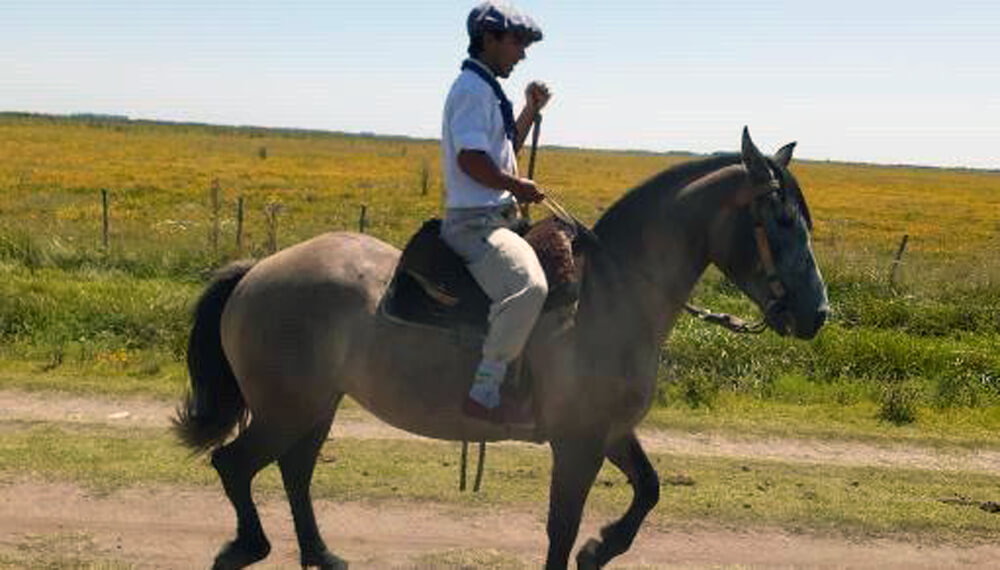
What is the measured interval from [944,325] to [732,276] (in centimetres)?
1111

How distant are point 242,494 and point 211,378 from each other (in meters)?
0.75

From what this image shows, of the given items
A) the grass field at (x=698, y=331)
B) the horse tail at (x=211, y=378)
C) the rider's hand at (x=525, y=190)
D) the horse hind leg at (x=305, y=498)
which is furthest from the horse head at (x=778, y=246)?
the grass field at (x=698, y=331)

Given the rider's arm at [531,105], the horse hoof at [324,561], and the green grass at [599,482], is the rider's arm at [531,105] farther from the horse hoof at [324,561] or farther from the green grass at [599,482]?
the green grass at [599,482]

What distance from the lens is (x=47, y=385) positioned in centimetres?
1088

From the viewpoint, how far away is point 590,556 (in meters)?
5.46

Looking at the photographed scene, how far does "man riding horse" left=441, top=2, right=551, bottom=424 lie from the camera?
186 inches

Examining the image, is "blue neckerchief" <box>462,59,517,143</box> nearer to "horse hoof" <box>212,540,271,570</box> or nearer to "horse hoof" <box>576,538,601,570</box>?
"horse hoof" <box>576,538,601,570</box>

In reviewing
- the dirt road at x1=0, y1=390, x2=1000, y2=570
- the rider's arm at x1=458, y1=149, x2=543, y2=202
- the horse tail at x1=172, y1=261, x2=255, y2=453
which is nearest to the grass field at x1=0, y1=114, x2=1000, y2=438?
the dirt road at x1=0, y1=390, x2=1000, y2=570

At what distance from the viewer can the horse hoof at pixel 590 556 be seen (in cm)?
546

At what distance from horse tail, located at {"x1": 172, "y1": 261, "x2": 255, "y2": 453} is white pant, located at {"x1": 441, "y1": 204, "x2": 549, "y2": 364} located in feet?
5.63

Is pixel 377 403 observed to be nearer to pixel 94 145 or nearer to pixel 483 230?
pixel 483 230

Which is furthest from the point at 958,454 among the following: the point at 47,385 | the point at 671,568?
the point at 47,385

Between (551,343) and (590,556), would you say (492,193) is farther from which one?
(590,556)

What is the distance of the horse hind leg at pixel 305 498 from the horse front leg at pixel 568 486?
1425 millimetres
